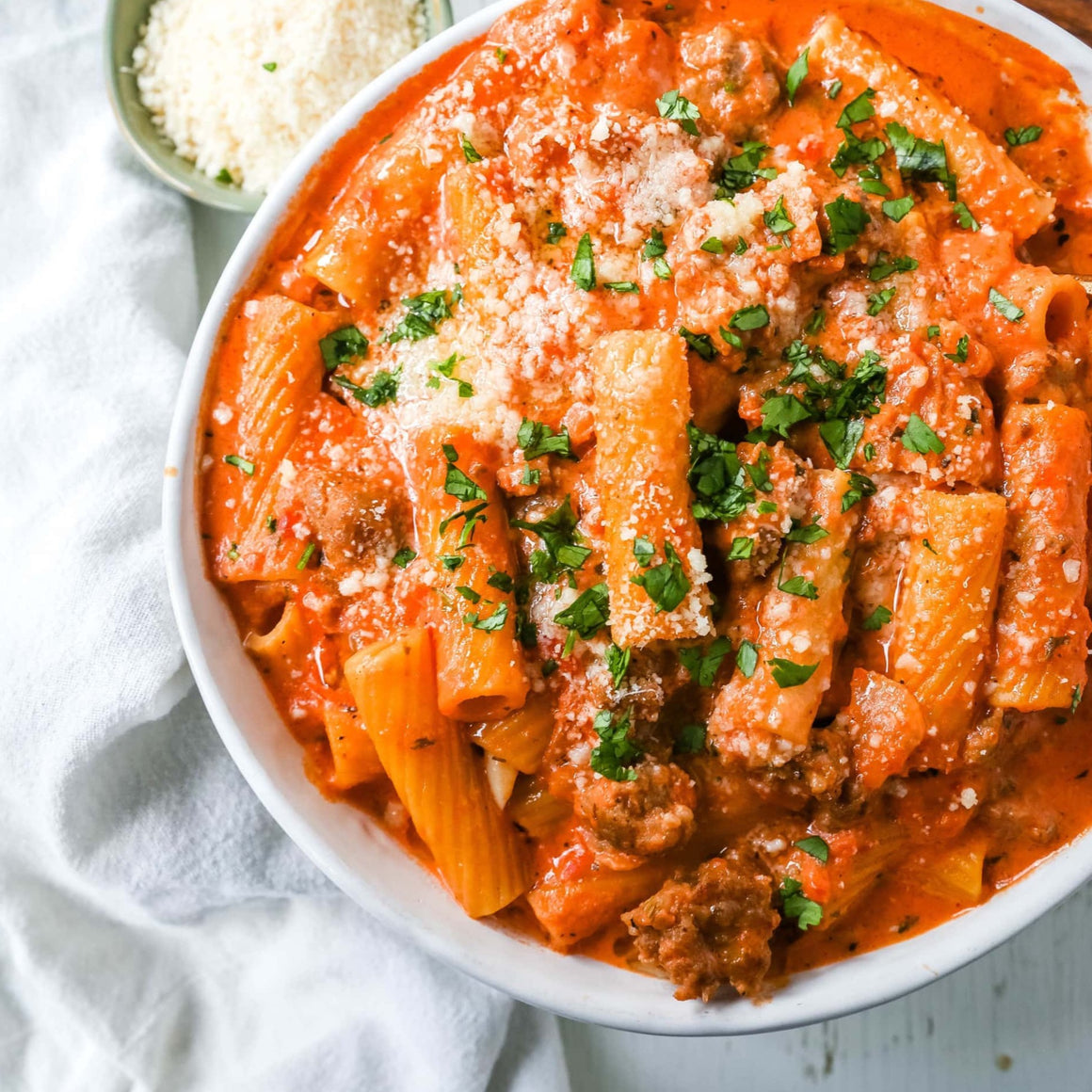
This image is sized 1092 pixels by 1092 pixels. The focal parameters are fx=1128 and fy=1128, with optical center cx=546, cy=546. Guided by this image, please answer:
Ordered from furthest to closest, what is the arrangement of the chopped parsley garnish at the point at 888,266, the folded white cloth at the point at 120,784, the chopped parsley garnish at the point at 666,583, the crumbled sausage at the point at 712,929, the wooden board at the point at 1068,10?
the folded white cloth at the point at 120,784
the wooden board at the point at 1068,10
the chopped parsley garnish at the point at 888,266
the crumbled sausage at the point at 712,929
the chopped parsley garnish at the point at 666,583

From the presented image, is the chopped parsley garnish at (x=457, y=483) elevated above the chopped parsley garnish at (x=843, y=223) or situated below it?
below

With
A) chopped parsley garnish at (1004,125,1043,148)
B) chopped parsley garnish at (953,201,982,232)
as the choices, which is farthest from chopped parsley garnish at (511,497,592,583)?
chopped parsley garnish at (1004,125,1043,148)

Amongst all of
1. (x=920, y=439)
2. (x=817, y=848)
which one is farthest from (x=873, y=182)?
(x=817, y=848)

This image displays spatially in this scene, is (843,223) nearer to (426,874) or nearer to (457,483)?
(457,483)

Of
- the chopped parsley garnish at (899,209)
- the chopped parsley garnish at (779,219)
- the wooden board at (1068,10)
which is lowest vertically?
the chopped parsley garnish at (779,219)

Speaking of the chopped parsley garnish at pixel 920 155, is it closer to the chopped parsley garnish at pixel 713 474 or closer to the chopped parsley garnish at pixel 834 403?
the chopped parsley garnish at pixel 834 403

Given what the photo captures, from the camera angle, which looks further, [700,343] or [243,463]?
[243,463]

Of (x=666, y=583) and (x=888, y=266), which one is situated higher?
(x=888, y=266)

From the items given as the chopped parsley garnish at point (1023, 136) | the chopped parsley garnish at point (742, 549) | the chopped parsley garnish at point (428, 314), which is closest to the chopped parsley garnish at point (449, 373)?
the chopped parsley garnish at point (428, 314)
